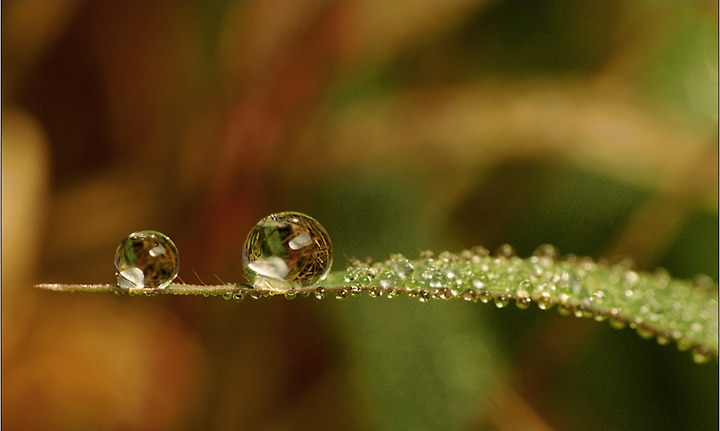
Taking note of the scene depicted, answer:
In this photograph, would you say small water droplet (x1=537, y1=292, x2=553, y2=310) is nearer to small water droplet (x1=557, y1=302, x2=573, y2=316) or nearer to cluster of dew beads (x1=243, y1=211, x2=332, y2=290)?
small water droplet (x1=557, y1=302, x2=573, y2=316)

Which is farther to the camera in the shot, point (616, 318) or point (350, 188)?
point (350, 188)

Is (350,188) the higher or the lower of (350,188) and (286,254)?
the higher

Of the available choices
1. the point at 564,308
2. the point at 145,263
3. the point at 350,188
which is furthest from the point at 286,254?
the point at 350,188

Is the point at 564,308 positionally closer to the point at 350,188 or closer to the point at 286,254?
the point at 286,254

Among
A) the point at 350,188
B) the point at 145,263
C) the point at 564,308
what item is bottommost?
the point at 145,263

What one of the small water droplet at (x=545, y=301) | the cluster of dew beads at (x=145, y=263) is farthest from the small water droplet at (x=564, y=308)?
the cluster of dew beads at (x=145, y=263)

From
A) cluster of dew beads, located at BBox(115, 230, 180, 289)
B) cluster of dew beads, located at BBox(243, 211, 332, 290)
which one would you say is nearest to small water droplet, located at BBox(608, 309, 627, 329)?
cluster of dew beads, located at BBox(243, 211, 332, 290)

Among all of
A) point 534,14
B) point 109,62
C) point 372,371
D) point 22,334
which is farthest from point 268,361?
point 534,14
